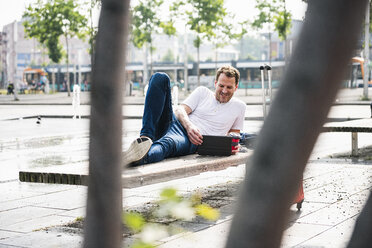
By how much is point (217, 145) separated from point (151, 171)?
48.2 inches

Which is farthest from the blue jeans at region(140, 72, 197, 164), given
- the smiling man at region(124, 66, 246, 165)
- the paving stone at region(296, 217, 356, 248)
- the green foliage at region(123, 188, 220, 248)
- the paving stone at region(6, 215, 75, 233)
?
the green foliage at region(123, 188, 220, 248)

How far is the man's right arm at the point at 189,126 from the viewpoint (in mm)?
5797

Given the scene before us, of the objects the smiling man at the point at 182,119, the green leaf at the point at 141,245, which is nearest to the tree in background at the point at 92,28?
the green leaf at the point at 141,245

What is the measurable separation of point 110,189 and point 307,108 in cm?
33

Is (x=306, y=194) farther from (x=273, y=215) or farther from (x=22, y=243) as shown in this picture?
(x=273, y=215)

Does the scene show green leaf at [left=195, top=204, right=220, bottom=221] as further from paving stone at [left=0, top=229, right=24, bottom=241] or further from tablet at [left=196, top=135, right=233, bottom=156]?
tablet at [left=196, top=135, right=233, bottom=156]

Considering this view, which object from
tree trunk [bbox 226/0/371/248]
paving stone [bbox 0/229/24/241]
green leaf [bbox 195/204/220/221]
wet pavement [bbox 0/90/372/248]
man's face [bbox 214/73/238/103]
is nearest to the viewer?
tree trunk [bbox 226/0/371/248]

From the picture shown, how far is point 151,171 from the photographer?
4.53 metres

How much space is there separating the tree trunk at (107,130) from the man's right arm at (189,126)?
187 inches

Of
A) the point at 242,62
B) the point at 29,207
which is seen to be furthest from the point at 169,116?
the point at 242,62

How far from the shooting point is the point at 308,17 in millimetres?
907

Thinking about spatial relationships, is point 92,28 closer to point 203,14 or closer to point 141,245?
point 141,245

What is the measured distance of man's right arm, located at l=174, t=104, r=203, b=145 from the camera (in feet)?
19.0

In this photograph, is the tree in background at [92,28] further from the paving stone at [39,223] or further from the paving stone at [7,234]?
the paving stone at [39,223]
